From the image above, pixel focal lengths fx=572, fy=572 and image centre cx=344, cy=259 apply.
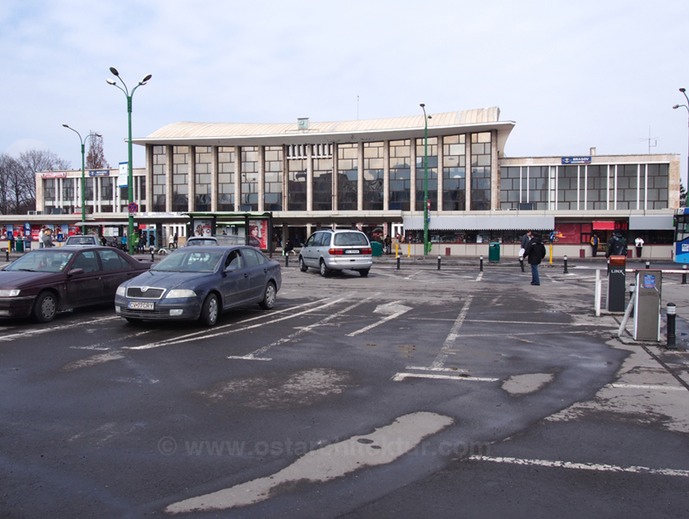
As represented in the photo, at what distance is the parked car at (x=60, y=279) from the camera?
10453 millimetres

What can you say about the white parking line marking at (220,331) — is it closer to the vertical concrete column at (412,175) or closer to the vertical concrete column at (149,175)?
the vertical concrete column at (412,175)

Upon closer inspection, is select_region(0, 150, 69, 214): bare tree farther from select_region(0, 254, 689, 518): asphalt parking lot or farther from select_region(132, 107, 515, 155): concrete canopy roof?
select_region(0, 254, 689, 518): asphalt parking lot

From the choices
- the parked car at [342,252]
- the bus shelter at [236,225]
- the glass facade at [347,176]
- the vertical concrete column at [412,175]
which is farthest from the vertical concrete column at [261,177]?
the parked car at [342,252]

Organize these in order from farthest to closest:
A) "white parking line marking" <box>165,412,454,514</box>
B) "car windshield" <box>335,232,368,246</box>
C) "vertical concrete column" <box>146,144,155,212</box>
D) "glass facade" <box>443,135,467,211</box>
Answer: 1. "vertical concrete column" <box>146,144,155,212</box>
2. "glass facade" <box>443,135,467,211</box>
3. "car windshield" <box>335,232,368,246</box>
4. "white parking line marking" <box>165,412,454,514</box>

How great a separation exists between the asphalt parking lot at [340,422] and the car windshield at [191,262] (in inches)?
47.8

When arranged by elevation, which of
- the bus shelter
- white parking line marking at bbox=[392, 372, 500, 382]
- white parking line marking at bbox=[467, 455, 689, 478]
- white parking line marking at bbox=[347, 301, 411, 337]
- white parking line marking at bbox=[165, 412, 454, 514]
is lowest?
white parking line marking at bbox=[347, 301, 411, 337]

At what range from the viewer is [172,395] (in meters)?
6.19

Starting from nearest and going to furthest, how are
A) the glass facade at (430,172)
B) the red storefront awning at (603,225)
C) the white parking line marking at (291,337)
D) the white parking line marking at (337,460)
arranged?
the white parking line marking at (337,460), the white parking line marking at (291,337), the red storefront awning at (603,225), the glass facade at (430,172)

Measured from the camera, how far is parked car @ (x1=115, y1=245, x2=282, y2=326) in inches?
386

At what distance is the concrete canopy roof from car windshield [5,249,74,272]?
4849 cm

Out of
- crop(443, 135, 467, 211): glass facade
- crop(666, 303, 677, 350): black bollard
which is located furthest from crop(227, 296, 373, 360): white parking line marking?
crop(443, 135, 467, 211): glass facade

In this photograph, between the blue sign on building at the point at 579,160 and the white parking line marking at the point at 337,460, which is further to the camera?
the blue sign on building at the point at 579,160

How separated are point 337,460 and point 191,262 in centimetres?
750

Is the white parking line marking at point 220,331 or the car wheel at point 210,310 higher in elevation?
the car wheel at point 210,310
